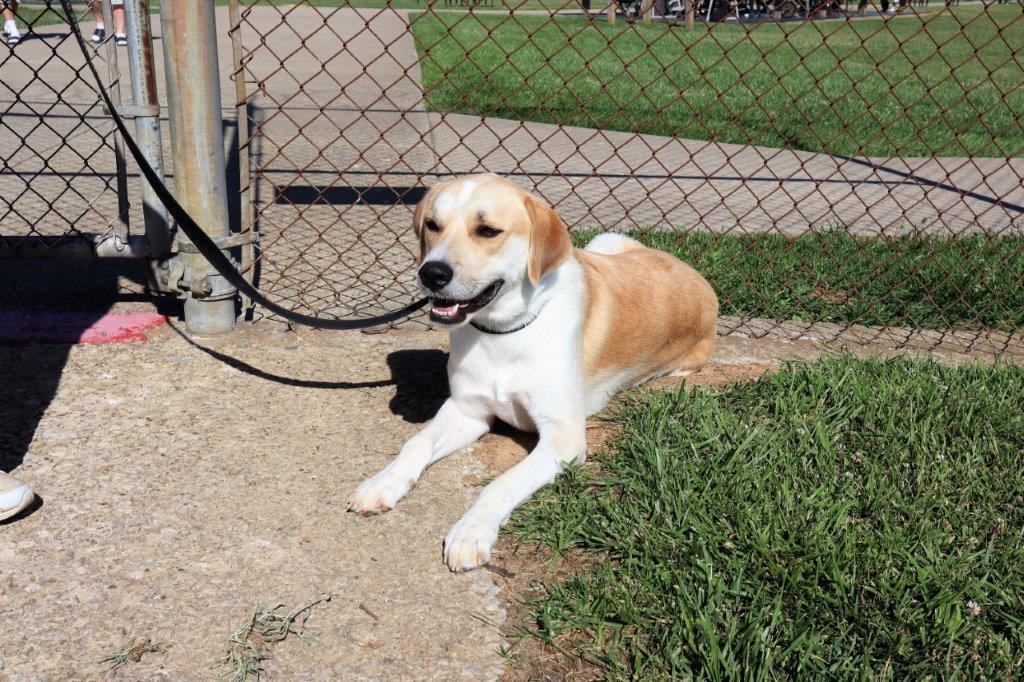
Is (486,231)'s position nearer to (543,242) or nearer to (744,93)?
(543,242)

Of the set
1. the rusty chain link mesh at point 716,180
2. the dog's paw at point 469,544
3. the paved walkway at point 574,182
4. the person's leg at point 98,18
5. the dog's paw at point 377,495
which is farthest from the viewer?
the paved walkway at point 574,182

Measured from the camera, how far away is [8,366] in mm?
3340

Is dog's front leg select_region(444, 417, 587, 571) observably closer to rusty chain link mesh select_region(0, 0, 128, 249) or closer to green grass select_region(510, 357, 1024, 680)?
green grass select_region(510, 357, 1024, 680)

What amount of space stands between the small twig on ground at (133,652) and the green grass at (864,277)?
3.00 m

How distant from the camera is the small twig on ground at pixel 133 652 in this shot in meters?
2.03

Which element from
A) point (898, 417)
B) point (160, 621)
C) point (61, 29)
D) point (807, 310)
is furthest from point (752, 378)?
point (61, 29)

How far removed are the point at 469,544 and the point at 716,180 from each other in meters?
4.97

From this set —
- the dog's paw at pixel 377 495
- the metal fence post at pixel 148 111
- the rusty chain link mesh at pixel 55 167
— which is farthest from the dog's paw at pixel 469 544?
the rusty chain link mesh at pixel 55 167

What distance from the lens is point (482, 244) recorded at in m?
2.77

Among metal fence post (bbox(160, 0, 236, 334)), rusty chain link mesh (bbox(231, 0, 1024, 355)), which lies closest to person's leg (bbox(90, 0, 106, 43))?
metal fence post (bbox(160, 0, 236, 334))

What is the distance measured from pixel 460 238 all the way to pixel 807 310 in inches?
89.1

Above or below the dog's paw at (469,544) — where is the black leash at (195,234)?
above

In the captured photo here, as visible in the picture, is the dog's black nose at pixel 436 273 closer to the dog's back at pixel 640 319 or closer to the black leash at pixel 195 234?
the black leash at pixel 195 234

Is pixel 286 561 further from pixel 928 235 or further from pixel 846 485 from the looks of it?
pixel 928 235
